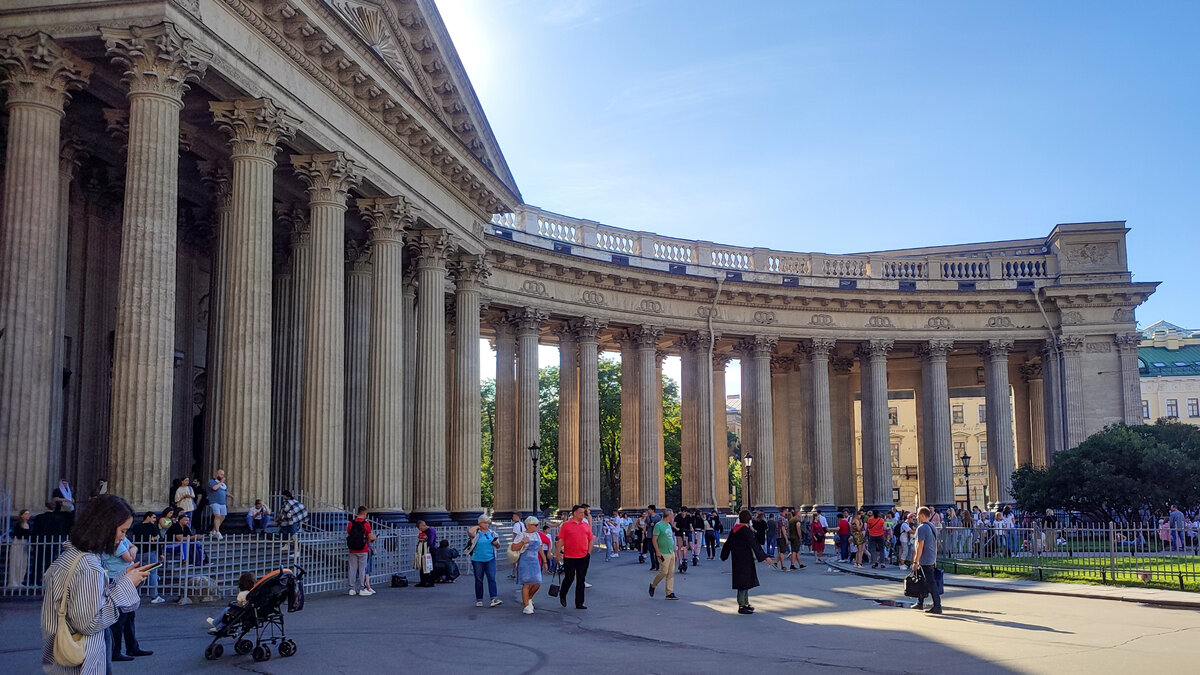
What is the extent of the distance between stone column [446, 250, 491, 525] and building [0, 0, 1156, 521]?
8 centimetres

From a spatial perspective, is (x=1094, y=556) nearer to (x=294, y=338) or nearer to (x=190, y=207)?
(x=294, y=338)

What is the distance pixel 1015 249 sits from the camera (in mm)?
57531

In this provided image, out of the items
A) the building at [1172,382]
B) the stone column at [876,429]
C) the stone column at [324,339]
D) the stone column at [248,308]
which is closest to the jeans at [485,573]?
the stone column at [248,308]

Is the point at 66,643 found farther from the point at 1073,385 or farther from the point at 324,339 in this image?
the point at 1073,385

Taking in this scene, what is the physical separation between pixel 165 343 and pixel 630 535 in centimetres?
2561

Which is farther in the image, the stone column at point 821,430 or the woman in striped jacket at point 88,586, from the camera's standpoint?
the stone column at point 821,430

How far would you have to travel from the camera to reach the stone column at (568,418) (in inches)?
1665

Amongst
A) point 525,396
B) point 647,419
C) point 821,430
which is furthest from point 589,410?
point 821,430

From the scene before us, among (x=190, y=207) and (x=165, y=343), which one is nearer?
(x=165, y=343)

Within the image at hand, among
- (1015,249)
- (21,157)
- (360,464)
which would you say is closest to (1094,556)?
(360,464)

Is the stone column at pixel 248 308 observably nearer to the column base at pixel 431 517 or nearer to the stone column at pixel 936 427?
the column base at pixel 431 517

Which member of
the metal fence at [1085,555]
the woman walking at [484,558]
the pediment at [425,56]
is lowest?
the metal fence at [1085,555]

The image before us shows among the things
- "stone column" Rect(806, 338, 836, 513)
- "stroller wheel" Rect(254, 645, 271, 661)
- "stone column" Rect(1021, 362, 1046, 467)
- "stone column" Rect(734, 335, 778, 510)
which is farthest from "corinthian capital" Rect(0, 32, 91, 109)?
"stone column" Rect(1021, 362, 1046, 467)

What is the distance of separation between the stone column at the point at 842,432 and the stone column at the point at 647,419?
11964 millimetres
